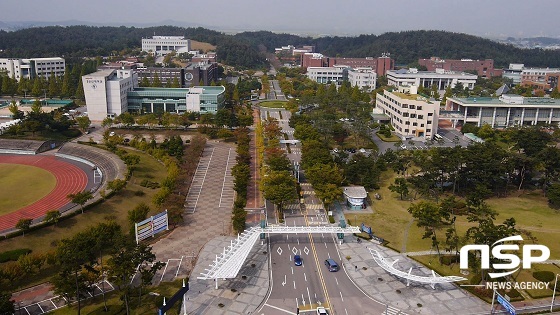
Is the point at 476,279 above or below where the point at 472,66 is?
below

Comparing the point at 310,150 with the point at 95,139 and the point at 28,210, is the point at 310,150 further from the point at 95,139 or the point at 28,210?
the point at 95,139

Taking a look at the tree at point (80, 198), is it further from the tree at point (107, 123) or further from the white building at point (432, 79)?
the white building at point (432, 79)

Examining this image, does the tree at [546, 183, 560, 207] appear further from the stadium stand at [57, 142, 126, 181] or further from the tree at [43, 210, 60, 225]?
the tree at [43, 210, 60, 225]

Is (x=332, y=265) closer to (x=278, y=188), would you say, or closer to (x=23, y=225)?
(x=278, y=188)

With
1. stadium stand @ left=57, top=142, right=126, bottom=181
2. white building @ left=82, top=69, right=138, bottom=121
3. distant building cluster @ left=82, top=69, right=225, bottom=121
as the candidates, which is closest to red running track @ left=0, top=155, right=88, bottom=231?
stadium stand @ left=57, top=142, right=126, bottom=181

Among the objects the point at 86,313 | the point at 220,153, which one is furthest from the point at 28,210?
the point at 220,153

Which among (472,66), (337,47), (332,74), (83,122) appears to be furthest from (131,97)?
(337,47)
